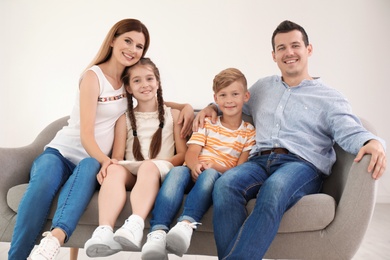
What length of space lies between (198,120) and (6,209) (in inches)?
36.7

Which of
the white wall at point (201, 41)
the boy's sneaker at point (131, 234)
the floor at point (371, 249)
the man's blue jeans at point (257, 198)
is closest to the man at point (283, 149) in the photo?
the man's blue jeans at point (257, 198)

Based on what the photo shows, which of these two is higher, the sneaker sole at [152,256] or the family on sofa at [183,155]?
the family on sofa at [183,155]

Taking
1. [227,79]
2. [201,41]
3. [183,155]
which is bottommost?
[183,155]

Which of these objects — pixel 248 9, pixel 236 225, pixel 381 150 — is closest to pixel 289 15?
pixel 248 9

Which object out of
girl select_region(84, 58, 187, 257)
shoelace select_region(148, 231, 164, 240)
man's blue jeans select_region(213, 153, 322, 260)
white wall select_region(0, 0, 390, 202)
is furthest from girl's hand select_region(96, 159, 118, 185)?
white wall select_region(0, 0, 390, 202)

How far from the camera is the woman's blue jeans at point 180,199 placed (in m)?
1.41

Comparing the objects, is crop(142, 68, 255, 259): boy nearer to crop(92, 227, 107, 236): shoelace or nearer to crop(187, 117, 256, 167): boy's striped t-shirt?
crop(187, 117, 256, 167): boy's striped t-shirt

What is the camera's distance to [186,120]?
192 cm

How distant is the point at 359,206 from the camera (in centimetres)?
143

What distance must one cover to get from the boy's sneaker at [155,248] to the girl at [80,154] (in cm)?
31

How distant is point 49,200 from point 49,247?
0.27 metres

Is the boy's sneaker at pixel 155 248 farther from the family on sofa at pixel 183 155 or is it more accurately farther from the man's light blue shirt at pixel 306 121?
the man's light blue shirt at pixel 306 121

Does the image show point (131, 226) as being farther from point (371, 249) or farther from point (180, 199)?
point (371, 249)

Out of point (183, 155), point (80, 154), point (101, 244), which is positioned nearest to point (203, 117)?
point (183, 155)
